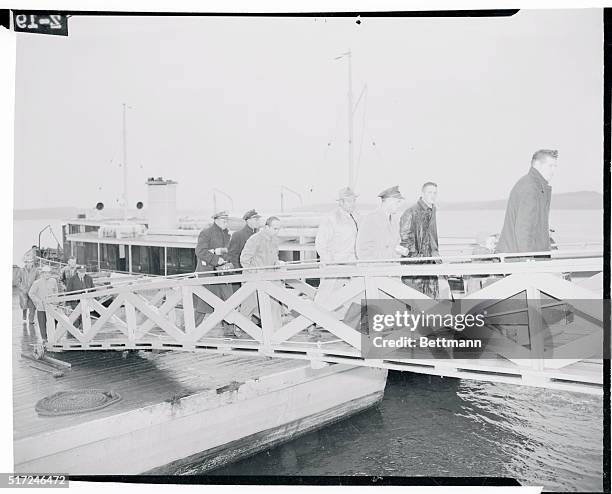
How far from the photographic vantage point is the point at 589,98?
2209 millimetres

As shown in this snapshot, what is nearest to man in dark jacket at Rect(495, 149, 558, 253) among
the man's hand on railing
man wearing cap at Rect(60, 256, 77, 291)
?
the man's hand on railing

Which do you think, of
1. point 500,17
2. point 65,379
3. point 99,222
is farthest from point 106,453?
point 500,17

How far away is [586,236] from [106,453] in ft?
7.35

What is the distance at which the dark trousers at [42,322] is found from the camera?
2.58 metres

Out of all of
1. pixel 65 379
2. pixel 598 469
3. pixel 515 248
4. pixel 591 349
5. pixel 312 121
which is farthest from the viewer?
pixel 65 379

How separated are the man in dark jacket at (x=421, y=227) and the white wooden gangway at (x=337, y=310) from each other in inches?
4.3

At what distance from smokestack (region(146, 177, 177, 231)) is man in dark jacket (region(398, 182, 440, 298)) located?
3.56 feet

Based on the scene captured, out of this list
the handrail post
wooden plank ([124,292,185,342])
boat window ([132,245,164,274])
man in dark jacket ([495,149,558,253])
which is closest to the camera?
the handrail post

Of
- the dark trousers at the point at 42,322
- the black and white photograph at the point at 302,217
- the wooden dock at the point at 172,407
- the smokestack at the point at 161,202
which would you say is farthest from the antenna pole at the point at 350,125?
the dark trousers at the point at 42,322

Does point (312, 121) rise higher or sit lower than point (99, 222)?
higher

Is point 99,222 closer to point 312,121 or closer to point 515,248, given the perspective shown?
point 312,121

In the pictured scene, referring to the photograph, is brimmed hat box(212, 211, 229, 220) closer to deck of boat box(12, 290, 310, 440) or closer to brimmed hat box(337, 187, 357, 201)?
brimmed hat box(337, 187, 357, 201)

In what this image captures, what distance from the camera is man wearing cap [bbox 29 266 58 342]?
2.55 m

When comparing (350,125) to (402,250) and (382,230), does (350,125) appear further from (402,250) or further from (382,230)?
(402,250)
